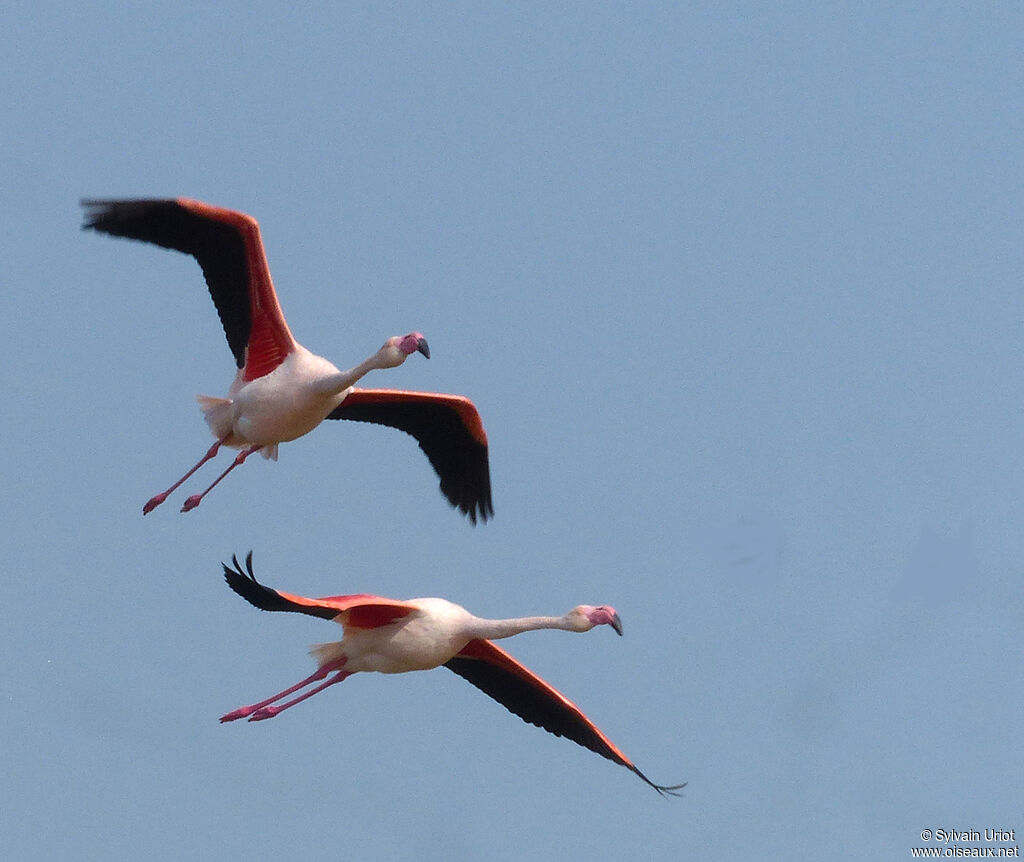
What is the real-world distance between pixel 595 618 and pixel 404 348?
3.27 m

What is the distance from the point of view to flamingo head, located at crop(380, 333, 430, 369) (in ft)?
68.8

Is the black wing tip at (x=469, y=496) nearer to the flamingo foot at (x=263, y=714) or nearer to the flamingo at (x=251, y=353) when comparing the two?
the flamingo at (x=251, y=353)

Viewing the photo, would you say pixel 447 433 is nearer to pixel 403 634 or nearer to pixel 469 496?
pixel 469 496

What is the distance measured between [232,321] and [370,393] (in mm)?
2042

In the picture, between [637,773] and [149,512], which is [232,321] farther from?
[637,773]

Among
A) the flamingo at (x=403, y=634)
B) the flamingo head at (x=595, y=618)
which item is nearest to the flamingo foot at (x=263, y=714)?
the flamingo at (x=403, y=634)

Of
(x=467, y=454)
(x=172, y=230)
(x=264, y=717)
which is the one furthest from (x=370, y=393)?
(x=264, y=717)

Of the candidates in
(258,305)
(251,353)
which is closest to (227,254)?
(258,305)

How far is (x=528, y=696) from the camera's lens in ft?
73.2

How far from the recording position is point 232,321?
74.2 feet

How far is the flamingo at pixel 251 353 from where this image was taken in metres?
21.6

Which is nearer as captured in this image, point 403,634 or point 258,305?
point 403,634

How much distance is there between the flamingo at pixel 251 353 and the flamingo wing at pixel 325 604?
8.44 feet

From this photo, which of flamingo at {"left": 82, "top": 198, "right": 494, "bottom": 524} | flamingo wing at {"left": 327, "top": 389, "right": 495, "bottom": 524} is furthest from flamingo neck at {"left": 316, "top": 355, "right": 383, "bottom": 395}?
flamingo wing at {"left": 327, "top": 389, "right": 495, "bottom": 524}
